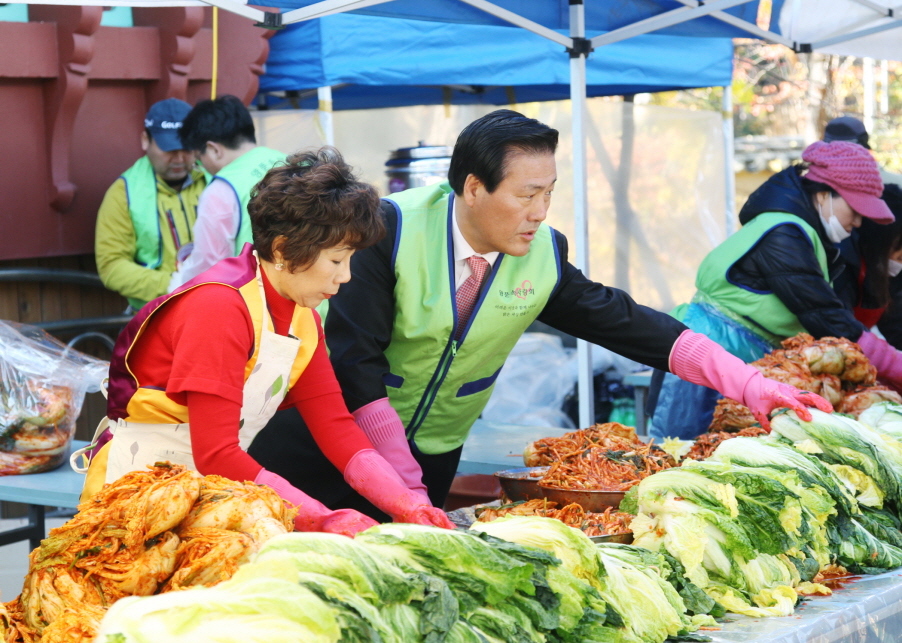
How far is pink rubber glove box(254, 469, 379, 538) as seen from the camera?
1.98 metres

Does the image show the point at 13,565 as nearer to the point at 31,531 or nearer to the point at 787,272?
the point at 31,531

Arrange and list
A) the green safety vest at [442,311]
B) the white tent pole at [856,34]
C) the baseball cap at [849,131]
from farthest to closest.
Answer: the baseball cap at [849,131], the white tent pole at [856,34], the green safety vest at [442,311]

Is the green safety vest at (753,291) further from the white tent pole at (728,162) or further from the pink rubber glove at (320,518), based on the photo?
the white tent pole at (728,162)

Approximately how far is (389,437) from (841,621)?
124 cm

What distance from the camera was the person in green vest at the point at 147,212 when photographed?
5078 mm

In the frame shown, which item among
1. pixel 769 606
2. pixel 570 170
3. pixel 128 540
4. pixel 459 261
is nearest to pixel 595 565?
pixel 769 606

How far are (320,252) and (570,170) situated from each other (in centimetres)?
620

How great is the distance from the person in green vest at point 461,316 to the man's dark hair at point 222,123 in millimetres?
2074

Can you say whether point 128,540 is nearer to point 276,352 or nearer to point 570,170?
point 276,352

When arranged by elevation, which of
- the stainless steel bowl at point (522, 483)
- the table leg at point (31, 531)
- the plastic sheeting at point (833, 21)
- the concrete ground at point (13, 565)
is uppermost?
the plastic sheeting at point (833, 21)

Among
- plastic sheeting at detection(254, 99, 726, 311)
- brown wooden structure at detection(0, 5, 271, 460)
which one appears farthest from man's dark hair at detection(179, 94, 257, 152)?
plastic sheeting at detection(254, 99, 726, 311)

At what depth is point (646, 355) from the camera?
309 cm

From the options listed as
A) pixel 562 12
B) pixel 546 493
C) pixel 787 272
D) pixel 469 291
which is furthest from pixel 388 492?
pixel 562 12

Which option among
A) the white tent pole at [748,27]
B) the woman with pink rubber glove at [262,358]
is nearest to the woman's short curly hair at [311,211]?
the woman with pink rubber glove at [262,358]
